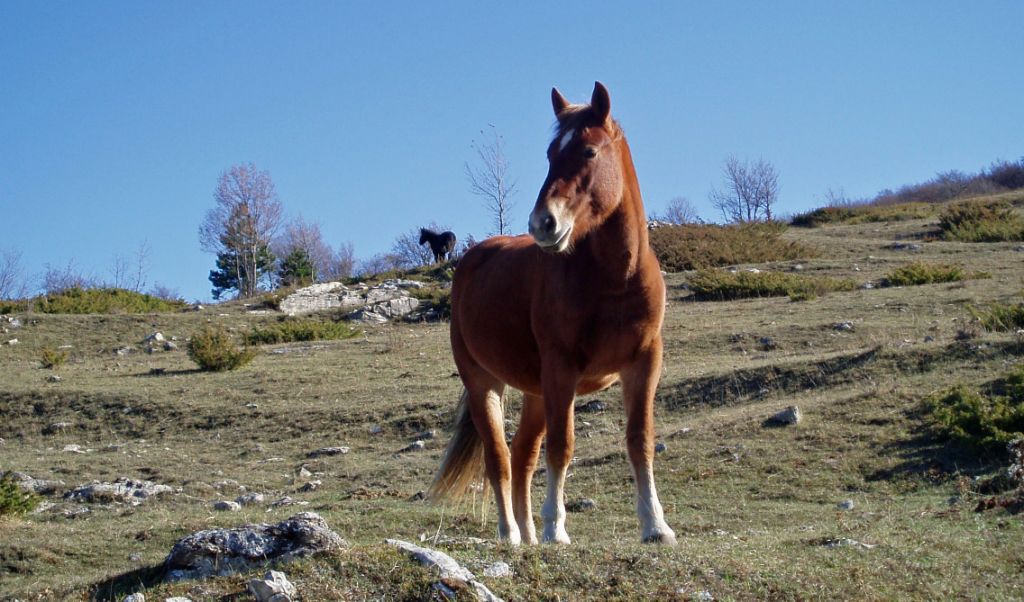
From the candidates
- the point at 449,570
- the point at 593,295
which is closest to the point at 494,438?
the point at 593,295

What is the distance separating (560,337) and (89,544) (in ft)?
14.1

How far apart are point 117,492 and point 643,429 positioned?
644cm

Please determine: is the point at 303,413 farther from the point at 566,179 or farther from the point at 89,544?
the point at 566,179

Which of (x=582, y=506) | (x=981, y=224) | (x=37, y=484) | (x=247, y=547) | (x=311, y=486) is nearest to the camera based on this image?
(x=247, y=547)

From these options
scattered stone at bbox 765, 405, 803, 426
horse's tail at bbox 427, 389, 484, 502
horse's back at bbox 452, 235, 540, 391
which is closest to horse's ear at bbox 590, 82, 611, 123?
horse's back at bbox 452, 235, 540, 391

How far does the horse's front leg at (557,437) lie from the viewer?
5.68m

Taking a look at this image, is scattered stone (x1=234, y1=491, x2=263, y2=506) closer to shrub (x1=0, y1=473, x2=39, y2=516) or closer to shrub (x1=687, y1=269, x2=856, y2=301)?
shrub (x1=0, y1=473, x2=39, y2=516)

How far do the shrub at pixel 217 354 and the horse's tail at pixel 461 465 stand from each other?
10.8 meters

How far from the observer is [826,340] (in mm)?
14914

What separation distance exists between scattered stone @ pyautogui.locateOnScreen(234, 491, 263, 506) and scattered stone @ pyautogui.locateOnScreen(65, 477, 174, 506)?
942 mm

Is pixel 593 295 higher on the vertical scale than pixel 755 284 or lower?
lower

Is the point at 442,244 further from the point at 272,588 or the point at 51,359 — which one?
the point at 272,588

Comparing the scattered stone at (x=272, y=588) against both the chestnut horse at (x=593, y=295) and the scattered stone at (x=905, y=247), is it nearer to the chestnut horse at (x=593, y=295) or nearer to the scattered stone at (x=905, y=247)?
the chestnut horse at (x=593, y=295)

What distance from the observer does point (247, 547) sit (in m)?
4.84
